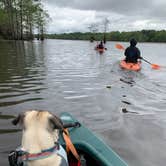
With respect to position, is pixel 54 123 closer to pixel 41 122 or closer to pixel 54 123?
pixel 54 123

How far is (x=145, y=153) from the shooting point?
4957 mm

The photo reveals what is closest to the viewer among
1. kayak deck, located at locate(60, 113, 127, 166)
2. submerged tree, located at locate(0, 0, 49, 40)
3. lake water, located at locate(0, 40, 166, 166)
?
kayak deck, located at locate(60, 113, 127, 166)

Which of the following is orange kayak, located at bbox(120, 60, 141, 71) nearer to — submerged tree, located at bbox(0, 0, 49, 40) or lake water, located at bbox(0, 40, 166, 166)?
lake water, located at bbox(0, 40, 166, 166)

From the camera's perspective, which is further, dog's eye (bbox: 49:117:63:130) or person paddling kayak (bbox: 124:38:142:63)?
person paddling kayak (bbox: 124:38:142:63)

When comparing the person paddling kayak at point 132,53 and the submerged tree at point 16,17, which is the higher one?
the submerged tree at point 16,17

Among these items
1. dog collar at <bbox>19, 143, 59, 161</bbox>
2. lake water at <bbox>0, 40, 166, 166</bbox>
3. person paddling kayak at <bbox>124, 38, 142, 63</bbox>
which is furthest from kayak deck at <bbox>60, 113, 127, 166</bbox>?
person paddling kayak at <bbox>124, 38, 142, 63</bbox>

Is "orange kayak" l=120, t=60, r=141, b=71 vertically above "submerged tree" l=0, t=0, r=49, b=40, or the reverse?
"submerged tree" l=0, t=0, r=49, b=40

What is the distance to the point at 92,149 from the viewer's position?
129 inches

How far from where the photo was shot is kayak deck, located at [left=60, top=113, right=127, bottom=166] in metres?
3.05

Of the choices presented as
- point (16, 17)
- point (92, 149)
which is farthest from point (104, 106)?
point (16, 17)

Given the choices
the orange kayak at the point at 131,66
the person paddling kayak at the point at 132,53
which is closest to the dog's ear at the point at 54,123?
the orange kayak at the point at 131,66

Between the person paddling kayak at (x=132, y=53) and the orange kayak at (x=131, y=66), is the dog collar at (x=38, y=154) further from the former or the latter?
the person paddling kayak at (x=132, y=53)

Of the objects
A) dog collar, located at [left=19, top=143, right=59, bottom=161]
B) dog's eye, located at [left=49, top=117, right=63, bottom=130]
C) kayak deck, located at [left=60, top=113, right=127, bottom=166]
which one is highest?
dog's eye, located at [left=49, top=117, right=63, bottom=130]

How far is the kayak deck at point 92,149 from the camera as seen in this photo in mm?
3051
